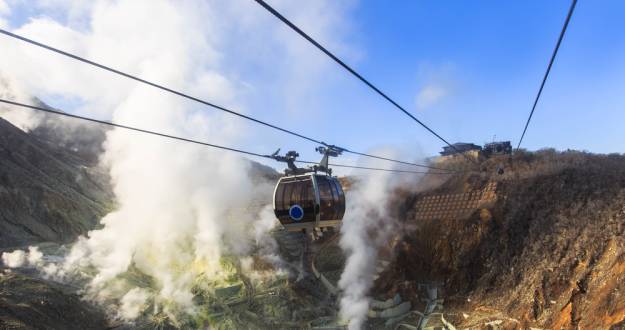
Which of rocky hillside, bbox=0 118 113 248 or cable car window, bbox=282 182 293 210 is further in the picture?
rocky hillside, bbox=0 118 113 248

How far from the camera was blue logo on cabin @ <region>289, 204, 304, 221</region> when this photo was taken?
41.7 ft

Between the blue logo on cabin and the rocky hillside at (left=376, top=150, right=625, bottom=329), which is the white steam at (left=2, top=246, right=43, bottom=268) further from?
the rocky hillside at (left=376, top=150, right=625, bottom=329)

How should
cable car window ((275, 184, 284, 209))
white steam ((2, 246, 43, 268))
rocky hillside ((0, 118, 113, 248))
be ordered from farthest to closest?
rocky hillside ((0, 118, 113, 248)) < white steam ((2, 246, 43, 268)) < cable car window ((275, 184, 284, 209))

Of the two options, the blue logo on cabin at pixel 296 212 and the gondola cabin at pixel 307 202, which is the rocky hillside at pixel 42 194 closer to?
the gondola cabin at pixel 307 202

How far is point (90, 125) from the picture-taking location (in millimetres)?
65188

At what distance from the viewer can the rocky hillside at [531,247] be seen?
696 inches

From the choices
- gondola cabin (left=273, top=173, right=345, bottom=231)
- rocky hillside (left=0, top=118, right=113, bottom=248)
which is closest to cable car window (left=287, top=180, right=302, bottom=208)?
gondola cabin (left=273, top=173, right=345, bottom=231)

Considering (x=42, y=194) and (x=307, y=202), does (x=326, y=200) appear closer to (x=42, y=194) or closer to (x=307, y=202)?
(x=307, y=202)

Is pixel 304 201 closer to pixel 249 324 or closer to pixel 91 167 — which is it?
pixel 249 324

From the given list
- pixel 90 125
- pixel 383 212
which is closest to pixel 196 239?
pixel 383 212

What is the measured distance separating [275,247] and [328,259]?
3260 mm

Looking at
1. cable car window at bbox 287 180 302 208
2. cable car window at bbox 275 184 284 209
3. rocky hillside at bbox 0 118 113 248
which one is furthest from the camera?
rocky hillside at bbox 0 118 113 248

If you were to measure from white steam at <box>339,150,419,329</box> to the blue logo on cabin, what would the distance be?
33.0ft

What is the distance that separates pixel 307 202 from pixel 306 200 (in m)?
0.07
